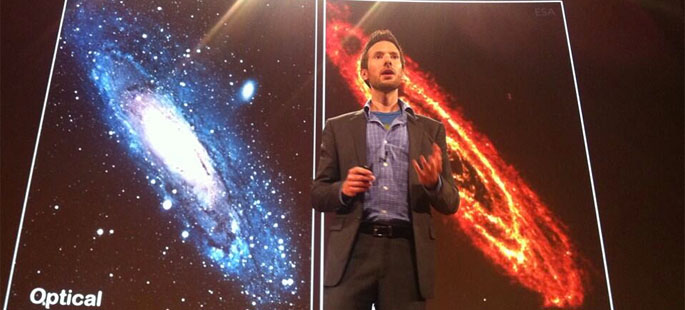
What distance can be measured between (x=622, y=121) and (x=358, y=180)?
1929mm

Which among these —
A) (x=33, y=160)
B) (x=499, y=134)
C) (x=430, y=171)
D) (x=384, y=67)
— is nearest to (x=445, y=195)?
(x=430, y=171)

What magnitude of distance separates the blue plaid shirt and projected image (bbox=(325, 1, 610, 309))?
896 millimetres

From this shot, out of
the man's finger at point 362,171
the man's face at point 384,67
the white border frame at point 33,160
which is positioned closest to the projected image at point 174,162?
the white border frame at point 33,160

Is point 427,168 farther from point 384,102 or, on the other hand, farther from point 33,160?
point 33,160

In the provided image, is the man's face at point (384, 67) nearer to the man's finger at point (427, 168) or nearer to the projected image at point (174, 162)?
the man's finger at point (427, 168)

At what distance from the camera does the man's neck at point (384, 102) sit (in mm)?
2045

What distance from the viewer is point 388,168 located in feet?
6.12

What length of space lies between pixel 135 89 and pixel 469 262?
1.85 m

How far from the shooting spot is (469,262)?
2.67 metres

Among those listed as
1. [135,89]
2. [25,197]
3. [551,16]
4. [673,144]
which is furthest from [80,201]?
[673,144]

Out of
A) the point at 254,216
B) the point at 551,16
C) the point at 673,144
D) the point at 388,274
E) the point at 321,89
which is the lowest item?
the point at 388,274

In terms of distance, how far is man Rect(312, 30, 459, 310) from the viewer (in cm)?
173

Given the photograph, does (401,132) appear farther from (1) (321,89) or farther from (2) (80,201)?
(2) (80,201)

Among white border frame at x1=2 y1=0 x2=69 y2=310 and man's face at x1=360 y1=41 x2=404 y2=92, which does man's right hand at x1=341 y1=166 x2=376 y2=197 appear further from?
white border frame at x1=2 y1=0 x2=69 y2=310
